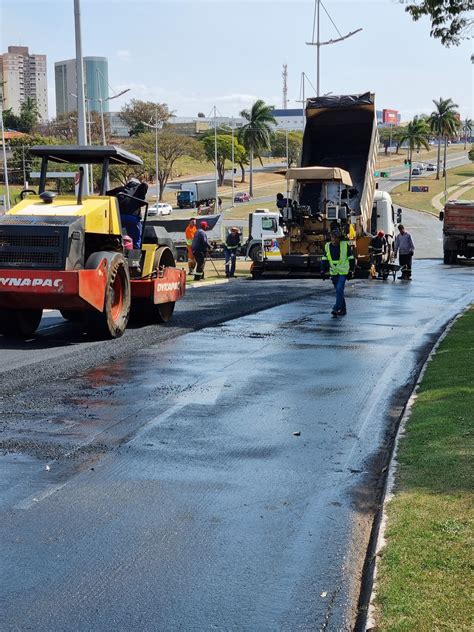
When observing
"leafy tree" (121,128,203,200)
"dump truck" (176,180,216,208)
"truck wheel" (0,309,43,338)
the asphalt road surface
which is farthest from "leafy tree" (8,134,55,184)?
the asphalt road surface

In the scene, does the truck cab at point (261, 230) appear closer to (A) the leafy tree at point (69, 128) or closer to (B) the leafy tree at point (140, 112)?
(A) the leafy tree at point (69, 128)

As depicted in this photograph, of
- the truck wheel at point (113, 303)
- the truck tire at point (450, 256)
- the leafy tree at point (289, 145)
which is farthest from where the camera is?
the leafy tree at point (289, 145)

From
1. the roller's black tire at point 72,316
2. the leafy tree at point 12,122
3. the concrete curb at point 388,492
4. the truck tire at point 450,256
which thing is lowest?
the truck tire at point 450,256

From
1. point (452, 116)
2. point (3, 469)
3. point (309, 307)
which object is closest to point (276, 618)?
point (3, 469)

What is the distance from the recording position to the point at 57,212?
1376 cm

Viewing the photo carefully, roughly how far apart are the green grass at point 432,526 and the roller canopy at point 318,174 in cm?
1892

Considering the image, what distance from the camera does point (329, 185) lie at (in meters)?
29.1

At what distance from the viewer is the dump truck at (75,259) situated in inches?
521

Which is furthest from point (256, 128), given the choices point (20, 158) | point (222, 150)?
point (20, 158)

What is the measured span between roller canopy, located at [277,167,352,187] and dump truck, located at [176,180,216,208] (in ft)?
223

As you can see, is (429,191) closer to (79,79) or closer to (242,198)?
(242,198)

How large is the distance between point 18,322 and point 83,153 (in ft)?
9.14

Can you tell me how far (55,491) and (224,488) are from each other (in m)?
1.24

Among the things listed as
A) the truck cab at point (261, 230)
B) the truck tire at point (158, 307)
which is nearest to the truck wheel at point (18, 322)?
the truck tire at point (158, 307)
